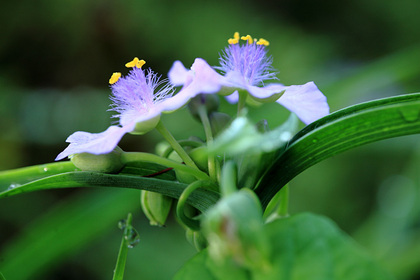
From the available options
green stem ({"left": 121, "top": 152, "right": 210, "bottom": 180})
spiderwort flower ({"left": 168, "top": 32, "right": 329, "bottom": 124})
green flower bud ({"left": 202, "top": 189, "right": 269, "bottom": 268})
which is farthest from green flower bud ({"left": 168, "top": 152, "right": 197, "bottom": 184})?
green flower bud ({"left": 202, "top": 189, "right": 269, "bottom": 268})

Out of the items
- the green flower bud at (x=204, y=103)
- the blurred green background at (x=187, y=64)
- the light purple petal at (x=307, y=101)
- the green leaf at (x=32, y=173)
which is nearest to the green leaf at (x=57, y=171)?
the green leaf at (x=32, y=173)

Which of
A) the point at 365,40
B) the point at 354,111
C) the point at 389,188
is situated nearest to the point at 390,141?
the point at 389,188

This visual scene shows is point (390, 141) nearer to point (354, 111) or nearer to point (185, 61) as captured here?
point (185, 61)

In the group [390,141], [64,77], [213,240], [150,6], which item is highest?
[150,6]

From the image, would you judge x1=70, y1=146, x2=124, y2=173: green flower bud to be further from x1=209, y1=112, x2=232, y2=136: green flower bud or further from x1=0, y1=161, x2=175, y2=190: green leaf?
x1=209, y1=112, x2=232, y2=136: green flower bud

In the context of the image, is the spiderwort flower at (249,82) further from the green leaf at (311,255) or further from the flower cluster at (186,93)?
the green leaf at (311,255)

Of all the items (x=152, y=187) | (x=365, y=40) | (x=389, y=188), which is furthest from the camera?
(x=365, y=40)

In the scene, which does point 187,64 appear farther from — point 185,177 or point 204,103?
point 185,177
